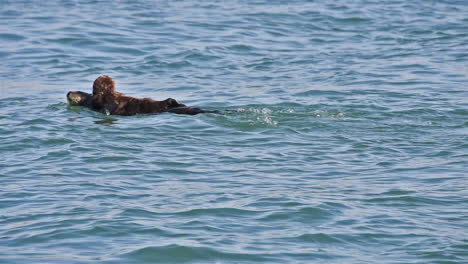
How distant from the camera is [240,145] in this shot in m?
9.82

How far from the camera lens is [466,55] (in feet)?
52.0

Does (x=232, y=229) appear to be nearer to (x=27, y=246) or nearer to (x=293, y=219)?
(x=293, y=219)

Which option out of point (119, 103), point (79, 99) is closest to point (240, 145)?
point (119, 103)

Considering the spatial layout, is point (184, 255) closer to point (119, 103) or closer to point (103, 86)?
point (119, 103)

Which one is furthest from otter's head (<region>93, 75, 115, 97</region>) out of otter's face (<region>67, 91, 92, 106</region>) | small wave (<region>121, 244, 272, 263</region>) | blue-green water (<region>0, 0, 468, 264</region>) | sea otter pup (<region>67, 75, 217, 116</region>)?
small wave (<region>121, 244, 272, 263</region>)

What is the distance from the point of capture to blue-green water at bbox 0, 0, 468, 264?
6680mm

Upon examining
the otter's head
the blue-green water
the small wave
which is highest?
the otter's head

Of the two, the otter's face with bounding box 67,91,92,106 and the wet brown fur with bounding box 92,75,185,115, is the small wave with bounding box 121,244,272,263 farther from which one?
the otter's face with bounding box 67,91,92,106

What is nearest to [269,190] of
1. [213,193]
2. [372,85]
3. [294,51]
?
[213,193]

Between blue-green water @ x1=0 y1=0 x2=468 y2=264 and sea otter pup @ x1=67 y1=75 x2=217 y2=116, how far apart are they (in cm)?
20

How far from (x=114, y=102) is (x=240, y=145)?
250 centimetres

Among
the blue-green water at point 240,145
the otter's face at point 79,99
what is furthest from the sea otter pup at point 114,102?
the blue-green water at point 240,145

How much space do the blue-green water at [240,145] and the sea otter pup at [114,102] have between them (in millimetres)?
199

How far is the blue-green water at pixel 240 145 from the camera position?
6680mm
